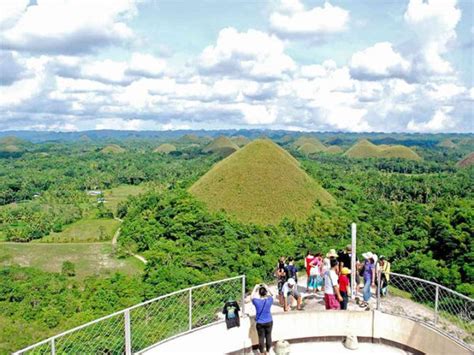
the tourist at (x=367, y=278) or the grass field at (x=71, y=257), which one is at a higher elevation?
the tourist at (x=367, y=278)

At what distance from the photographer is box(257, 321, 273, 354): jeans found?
611 cm

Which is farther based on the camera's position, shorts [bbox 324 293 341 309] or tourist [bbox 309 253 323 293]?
tourist [bbox 309 253 323 293]

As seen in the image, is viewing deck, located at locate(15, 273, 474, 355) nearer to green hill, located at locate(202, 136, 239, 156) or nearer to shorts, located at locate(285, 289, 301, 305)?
shorts, located at locate(285, 289, 301, 305)

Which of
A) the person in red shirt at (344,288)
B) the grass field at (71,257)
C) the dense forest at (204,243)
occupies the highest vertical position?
the person in red shirt at (344,288)

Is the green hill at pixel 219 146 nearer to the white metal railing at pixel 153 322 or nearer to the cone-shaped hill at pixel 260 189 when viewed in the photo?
the cone-shaped hill at pixel 260 189

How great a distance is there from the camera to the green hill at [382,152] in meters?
108

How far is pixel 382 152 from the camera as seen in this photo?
115 m

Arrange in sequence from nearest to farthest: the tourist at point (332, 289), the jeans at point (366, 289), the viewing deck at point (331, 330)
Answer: the viewing deck at point (331, 330) → the tourist at point (332, 289) → the jeans at point (366, 289)

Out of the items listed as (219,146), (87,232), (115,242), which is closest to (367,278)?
(115,242)

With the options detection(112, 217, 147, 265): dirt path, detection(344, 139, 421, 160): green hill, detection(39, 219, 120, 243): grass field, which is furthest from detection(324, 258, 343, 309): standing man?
detection(344, 139, 421, 160): green hill

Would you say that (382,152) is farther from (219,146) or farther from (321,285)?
(321,285)

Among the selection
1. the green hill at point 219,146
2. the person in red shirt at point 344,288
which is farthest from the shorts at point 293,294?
the green hill at point 219,146

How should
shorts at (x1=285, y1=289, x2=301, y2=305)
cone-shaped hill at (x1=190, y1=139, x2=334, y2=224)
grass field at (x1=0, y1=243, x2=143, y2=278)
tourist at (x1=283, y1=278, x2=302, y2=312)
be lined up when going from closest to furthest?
tourist at (x1=283, y1=278, x2=302, y2=312), shorts at (x1=285, y1=289, x2=301, y2=305), grass field at (x1=0, y1=243, x2=143, y2=278), cone-shaped hill at (x1=190, y1=139, x2=334, y2=224)

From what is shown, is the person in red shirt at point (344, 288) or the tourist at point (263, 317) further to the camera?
the person in red shirt at point (344, 288)
